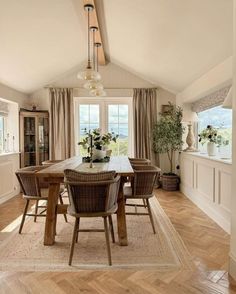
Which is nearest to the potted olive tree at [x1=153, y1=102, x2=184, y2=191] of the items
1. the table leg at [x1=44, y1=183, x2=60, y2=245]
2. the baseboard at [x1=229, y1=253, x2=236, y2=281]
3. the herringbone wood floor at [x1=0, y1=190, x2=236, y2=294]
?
the herringbone wood floor at [x1=0, y1=190, x2=236, y2=294]

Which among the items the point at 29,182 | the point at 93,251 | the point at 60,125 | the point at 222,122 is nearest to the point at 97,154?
the point at 29,182

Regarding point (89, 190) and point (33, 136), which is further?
point (33, 136)

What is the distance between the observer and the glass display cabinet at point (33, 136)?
5637mm

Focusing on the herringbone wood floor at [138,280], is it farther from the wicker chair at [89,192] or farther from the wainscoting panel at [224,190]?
the wainscoting panel at [224,190]

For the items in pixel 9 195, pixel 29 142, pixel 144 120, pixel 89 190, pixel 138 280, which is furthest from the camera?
pixel 144 120

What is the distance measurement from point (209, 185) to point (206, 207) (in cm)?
36

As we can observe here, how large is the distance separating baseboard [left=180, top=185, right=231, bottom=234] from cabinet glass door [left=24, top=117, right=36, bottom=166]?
11.1ft

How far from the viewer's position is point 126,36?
14.0 feet

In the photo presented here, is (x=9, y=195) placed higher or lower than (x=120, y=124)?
lower

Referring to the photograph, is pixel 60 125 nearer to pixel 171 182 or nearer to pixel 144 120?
pixel 144 120

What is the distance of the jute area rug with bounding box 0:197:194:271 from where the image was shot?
2377mm

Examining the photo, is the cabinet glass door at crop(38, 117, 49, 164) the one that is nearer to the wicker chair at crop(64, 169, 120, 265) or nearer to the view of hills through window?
the view of hills through window

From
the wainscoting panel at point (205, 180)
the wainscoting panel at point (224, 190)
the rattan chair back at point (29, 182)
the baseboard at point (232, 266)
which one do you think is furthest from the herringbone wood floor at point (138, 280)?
the wainscoting panel at point (205, 180)

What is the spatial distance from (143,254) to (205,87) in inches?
110
